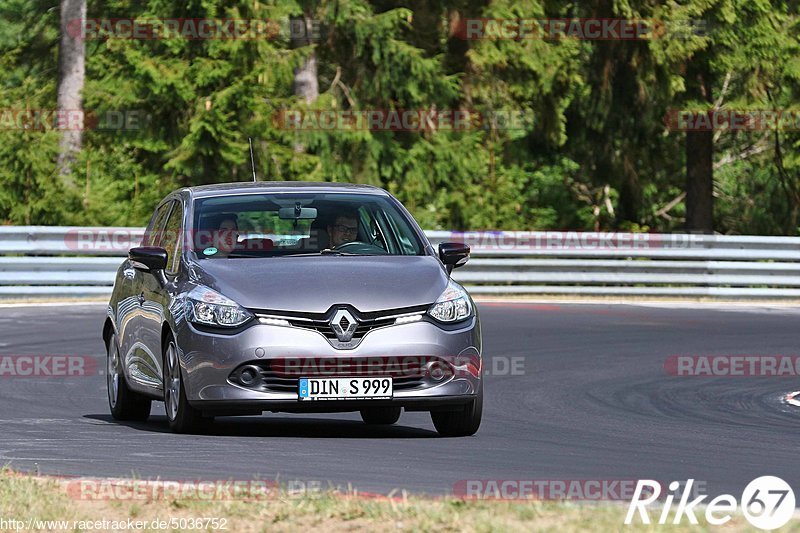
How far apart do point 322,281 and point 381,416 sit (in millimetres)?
2111

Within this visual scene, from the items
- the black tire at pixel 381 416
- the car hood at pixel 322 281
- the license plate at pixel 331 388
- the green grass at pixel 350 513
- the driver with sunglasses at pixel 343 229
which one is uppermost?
the driver with sunglasses at pixel 343 229

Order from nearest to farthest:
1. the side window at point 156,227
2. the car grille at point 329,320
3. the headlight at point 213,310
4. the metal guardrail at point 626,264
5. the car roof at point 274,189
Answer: the car grille at point 329,320 → the headlight at point 213,310 → the car roof at point 274,189 → the side window at point 156,227 → the metal guardrail at point 626,264

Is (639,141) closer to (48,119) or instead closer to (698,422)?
(48,119)

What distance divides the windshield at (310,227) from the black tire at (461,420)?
1121 mm

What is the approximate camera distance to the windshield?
1146 centimetres

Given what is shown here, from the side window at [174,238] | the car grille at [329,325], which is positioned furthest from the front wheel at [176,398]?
the car grille at [329,325]

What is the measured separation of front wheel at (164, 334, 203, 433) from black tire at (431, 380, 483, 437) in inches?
60.6

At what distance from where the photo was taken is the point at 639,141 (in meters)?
37.5

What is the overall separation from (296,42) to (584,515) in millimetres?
29691

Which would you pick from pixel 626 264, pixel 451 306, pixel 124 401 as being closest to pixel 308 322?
pixel 451 306

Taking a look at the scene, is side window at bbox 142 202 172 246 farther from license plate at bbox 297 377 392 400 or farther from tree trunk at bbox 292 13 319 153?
tree trunk at bbox 292 13 319 153

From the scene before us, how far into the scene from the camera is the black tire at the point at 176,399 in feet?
35.8

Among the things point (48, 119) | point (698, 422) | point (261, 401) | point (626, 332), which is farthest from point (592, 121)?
point (261, 401)

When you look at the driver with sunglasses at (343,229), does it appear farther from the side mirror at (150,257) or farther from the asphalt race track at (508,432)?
the asphalt race track at (508,432)
